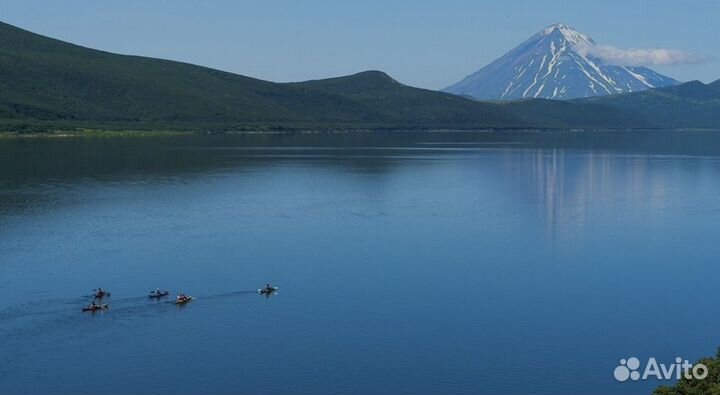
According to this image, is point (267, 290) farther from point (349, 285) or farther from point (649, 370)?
point (649, 370)

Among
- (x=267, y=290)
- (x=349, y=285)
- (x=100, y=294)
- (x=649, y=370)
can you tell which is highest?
(x=100, y=294)

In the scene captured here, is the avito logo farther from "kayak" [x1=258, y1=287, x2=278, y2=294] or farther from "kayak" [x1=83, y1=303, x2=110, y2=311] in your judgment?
"kayak" [x1=83, y1=303, x2=110, y2=311]

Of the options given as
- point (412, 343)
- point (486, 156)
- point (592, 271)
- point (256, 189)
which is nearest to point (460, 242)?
point (592, 271)

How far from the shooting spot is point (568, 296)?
187 feet

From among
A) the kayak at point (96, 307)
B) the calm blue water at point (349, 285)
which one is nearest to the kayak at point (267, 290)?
the calm blue water at point (349, 285)

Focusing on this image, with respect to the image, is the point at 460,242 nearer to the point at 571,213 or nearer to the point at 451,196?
the point at 571,213

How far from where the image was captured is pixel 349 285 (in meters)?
59.4

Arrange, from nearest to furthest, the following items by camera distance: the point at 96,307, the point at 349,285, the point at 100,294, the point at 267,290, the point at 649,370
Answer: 1. the point at 649,370
2. the point at 96,307
3. the point at 100,294
4. the point at 267,290
5. the point at 349,285

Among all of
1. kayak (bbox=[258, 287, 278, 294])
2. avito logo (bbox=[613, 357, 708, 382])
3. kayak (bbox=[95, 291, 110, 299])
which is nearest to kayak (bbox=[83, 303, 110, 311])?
kayak (bbox=[95, 291, 110, 299])

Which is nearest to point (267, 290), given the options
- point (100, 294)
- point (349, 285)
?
point (349, 285)

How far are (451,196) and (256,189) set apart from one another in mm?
25942

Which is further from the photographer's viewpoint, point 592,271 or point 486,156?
point 486,156

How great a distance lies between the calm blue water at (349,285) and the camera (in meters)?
42.4

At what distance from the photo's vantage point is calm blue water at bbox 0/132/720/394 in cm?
4238
